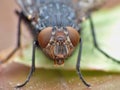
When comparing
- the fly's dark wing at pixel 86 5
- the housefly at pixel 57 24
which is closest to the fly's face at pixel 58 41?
the housefly at pixel 57 24

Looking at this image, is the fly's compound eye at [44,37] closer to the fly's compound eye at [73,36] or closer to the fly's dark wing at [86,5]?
the fly's compound eye at [73,36]

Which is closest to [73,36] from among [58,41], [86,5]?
[58,41]

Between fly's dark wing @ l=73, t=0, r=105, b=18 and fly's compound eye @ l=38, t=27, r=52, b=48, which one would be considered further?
fly's dark wing @ l=73, t=0, r=105, b=18

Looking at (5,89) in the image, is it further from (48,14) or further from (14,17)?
(14,17)

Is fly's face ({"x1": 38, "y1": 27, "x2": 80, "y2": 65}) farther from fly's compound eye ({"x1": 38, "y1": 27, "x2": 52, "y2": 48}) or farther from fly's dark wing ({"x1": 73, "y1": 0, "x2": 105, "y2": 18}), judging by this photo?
fly's dark wing ({"x1": 73, "y1": 0, "x2": 105, "y2": 18})

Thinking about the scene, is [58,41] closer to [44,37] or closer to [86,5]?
[44,37]

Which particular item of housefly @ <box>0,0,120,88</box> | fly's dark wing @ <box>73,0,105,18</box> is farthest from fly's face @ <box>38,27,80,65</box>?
fly's dark wing @ <box>73,0,105,18</box>

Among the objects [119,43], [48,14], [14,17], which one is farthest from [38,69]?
[14,17]
